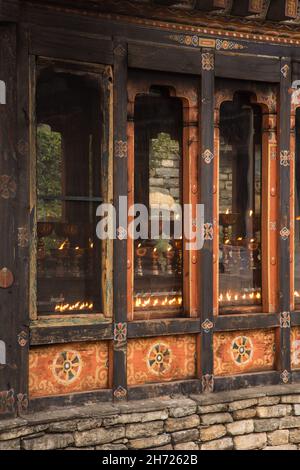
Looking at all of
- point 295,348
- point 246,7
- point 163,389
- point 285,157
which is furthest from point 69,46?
point 295,348

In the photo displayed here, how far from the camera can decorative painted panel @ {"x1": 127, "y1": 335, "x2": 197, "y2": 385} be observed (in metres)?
6.46

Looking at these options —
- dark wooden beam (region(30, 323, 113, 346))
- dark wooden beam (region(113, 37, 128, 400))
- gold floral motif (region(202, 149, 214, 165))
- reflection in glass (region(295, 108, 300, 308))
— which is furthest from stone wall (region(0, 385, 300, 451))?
gold floral motif (region(202, 149, 214, 165))

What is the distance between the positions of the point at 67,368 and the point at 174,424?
3.61 feet

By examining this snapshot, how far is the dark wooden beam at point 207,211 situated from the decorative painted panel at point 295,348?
0.95 m

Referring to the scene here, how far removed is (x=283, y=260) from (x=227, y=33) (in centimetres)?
221

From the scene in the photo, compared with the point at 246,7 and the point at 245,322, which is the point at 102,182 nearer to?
the point at 245,322

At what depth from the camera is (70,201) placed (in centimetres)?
630

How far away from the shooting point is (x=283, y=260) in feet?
23.3

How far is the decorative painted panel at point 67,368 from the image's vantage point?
19.7ft

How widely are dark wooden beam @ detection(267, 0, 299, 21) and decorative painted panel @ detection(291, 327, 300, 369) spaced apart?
2986 mm

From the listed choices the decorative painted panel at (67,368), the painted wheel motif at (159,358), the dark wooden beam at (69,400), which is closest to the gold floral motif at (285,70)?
the painted wheel motif at (159,358)

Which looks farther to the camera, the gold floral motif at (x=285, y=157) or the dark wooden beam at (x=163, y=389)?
the gold floral motif at (x=285, y=157)

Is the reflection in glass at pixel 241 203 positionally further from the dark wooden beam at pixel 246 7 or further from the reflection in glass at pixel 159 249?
the dark wooden beam at pixel 246 7

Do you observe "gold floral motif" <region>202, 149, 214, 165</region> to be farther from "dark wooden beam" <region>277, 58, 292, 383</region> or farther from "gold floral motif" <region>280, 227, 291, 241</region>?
"gold floral motif" <region>280, 227, 291, 241</region>
